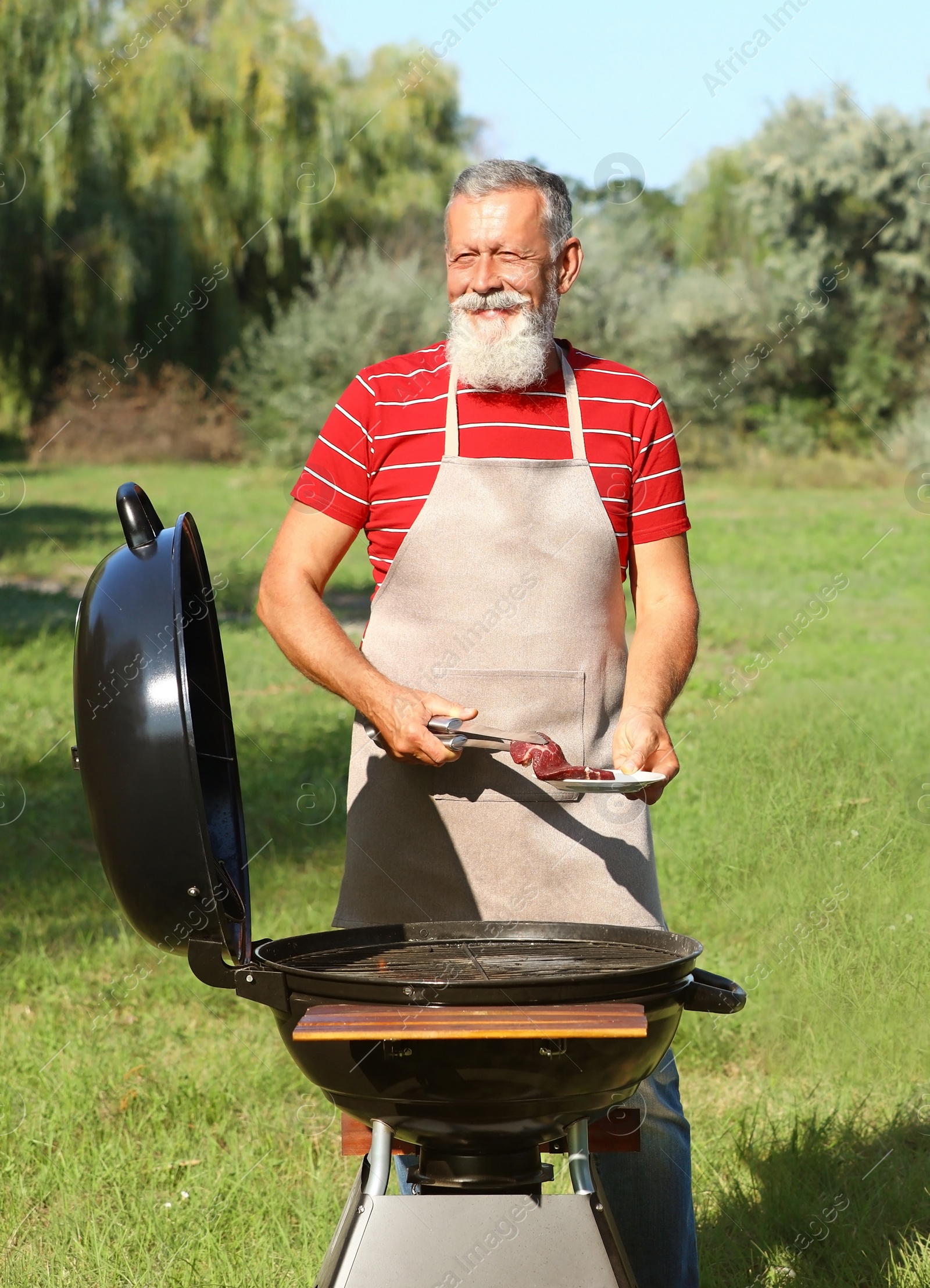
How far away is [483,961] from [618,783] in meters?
0.43

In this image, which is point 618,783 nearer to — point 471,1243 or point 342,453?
point 471,1243

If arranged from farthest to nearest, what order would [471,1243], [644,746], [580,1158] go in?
[644,746]
[580,1158]
[471,1243]

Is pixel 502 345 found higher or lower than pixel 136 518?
higher

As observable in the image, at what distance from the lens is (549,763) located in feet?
6.86

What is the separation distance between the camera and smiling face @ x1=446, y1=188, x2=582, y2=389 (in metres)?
2.34

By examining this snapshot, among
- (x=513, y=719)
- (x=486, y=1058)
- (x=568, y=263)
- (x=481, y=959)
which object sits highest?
(x=568, y=263)

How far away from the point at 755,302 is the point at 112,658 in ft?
74.9

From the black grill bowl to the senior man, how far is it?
0.40 meters

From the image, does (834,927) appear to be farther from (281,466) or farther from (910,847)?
(281,466)

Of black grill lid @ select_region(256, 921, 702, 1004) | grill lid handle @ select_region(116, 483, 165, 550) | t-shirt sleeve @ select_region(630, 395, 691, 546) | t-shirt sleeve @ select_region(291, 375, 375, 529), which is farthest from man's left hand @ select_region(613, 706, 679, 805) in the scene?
grill lid handle @ select_region(116, 483, 165, 550)

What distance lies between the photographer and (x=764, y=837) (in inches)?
181

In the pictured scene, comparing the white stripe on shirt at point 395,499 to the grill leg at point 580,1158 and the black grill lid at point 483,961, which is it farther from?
the grill leg at point 580,1158

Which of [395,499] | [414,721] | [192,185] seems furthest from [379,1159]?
[192,185]

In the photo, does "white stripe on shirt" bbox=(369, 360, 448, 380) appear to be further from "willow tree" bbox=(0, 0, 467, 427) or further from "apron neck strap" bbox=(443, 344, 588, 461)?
"willow tree" bbox=(0, 0, 467, 427)
